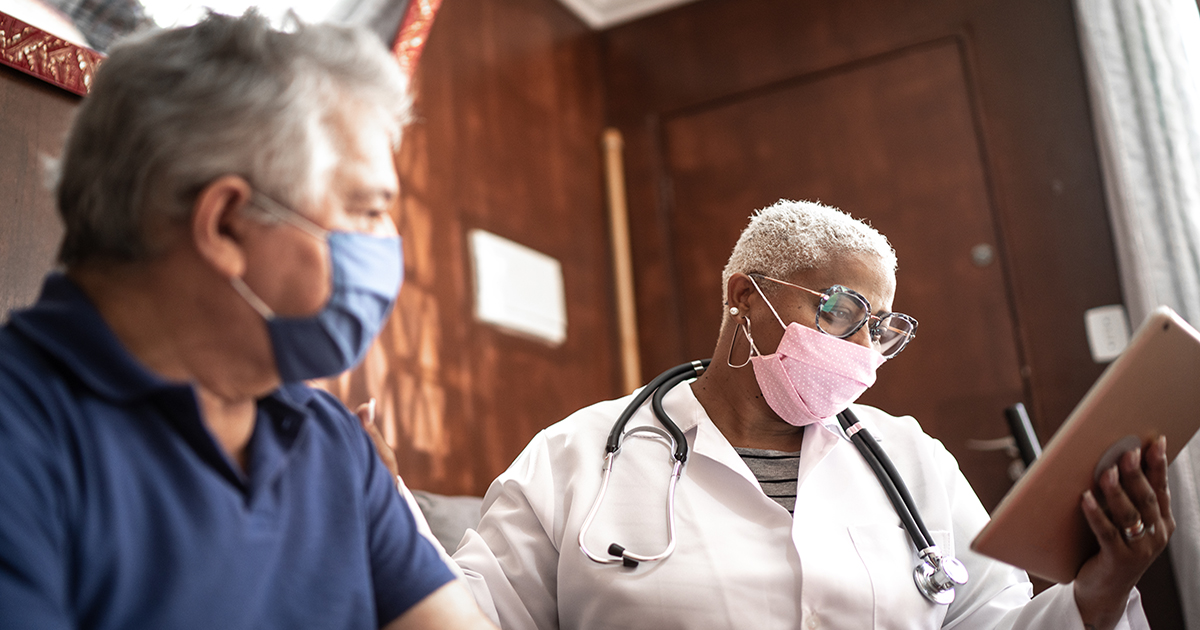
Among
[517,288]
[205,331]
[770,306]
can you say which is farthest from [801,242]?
[517,288]

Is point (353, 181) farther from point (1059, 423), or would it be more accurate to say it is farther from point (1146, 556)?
point (1059, 423)

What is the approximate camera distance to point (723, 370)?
1778mm

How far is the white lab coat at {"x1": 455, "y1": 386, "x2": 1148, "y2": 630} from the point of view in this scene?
1463 mm

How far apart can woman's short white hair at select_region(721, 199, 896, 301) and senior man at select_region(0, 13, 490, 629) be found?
0.92 m

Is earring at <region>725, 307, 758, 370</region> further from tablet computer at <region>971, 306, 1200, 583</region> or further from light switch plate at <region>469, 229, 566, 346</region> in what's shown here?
light switch plate at <region>469, 229, 566, 346</region>

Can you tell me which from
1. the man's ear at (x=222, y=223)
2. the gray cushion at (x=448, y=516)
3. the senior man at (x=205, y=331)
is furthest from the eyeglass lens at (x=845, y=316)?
the man's ear at (x=222, y=223)

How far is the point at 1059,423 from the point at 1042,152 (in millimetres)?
905

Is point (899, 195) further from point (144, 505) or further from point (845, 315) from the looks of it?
point (144, 505)

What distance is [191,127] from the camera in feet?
2.84

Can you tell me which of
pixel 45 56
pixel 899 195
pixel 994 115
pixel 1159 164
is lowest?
pixel 1159 164

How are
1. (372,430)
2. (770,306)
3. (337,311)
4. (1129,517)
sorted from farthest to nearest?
(770,306) < (1129,517) < (372,430) < (337,311)

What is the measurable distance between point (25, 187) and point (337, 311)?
45.6 inches

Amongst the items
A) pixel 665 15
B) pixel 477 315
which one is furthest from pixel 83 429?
pixel 665 15

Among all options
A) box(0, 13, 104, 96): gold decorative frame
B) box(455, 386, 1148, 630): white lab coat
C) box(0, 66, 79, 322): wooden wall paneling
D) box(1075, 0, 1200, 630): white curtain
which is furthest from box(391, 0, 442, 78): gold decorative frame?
box(1075, 0, 1200, 630): white curtain
